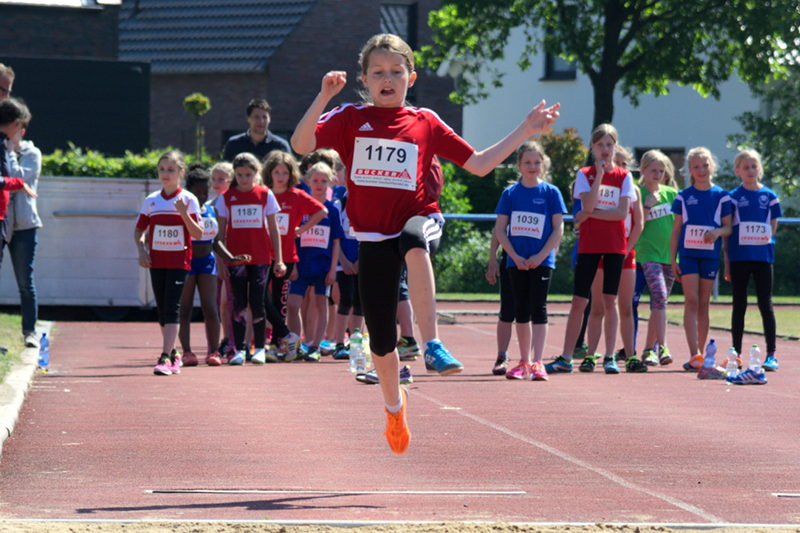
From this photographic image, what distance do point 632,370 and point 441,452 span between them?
5.48 metres

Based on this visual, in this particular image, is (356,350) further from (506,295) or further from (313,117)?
(313,117)

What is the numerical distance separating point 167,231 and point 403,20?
30755 mm

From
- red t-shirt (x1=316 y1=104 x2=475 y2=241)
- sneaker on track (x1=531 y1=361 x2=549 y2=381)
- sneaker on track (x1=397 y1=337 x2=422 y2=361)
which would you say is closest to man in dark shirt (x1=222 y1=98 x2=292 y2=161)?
sneaker on track (x1=531 y1=361 x2=549 y2=381)

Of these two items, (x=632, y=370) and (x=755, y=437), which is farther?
(x=632, y=370)

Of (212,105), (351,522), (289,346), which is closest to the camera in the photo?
(351,522)

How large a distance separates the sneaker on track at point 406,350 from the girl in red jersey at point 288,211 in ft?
19.1

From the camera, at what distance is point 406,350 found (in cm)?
771

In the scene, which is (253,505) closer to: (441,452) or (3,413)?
(441,452)

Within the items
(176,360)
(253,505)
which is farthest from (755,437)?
(176,360)

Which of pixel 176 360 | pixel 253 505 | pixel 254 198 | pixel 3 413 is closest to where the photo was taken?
pixel 253 505

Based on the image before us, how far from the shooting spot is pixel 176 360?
1227 centimetres

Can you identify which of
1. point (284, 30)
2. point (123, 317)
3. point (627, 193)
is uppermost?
point (284, 30)

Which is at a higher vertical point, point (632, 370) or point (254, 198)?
point (254, 198)

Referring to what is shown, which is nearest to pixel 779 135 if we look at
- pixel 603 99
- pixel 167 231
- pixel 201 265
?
pixel 603 99
